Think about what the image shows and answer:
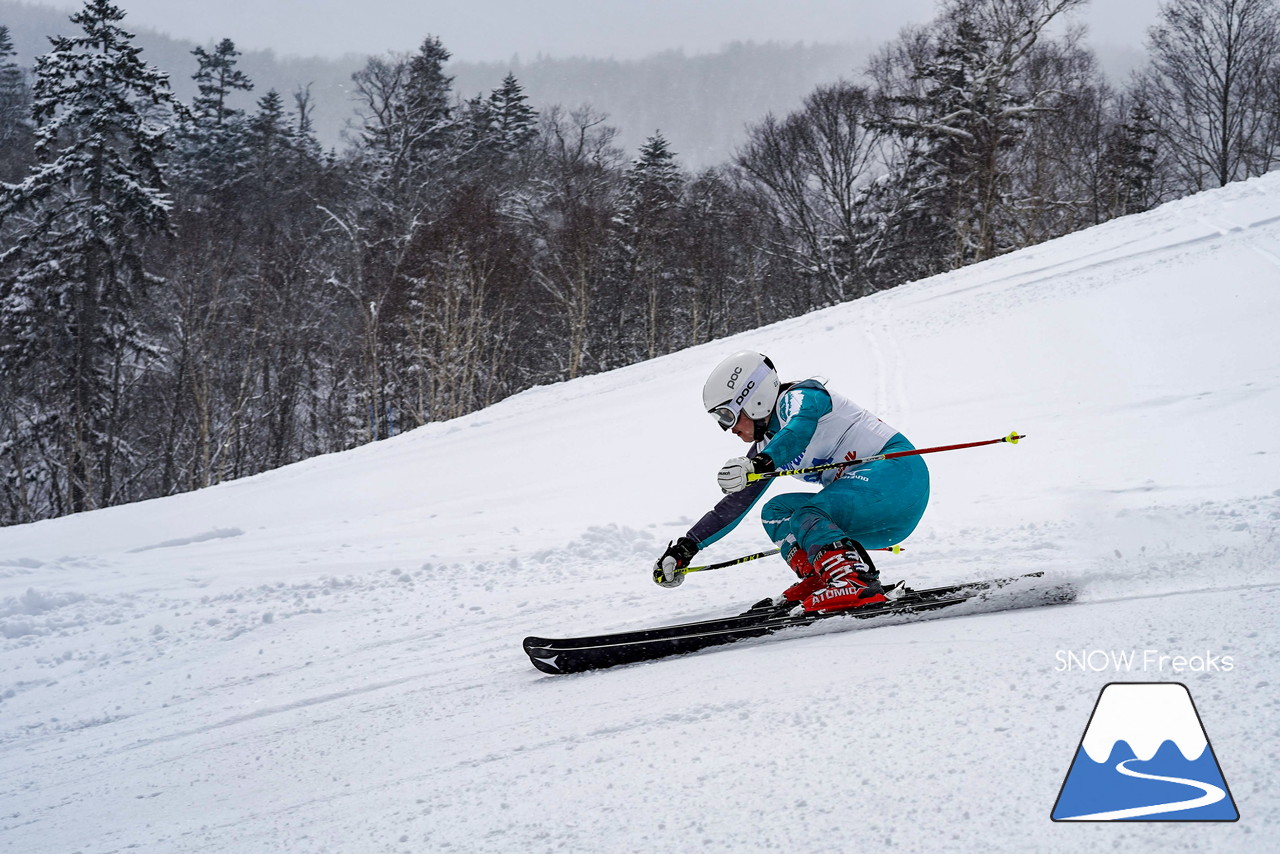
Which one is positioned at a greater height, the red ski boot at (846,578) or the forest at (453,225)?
the forest at (453,225)

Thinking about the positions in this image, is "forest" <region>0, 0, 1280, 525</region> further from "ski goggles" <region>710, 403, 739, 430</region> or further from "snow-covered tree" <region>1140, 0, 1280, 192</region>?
"ski goggles" <region>710, 403, 739, 430</region>

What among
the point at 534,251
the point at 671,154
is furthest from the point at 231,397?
the point at 671,154

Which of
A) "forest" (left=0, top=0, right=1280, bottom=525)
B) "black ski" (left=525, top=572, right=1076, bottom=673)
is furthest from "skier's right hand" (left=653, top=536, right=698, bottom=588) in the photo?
"forest" (left=0, top=0, right=1280, bottom=525)

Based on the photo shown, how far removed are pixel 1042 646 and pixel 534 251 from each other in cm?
3087

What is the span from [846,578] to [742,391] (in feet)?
3.24

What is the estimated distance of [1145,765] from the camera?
215 centimetres

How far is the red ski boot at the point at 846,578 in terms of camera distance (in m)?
3.72

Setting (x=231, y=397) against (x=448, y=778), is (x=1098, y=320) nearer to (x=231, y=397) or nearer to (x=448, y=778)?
(x=448, y=778)

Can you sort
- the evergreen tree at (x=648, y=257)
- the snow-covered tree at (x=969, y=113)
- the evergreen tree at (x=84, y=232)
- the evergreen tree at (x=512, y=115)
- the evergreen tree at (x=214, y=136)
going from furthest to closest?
the evergreen tree at (x=512, y=115), the evergreen tree at (x=214, y=136), the evergreen tree at (x=648, y=257), the snow-covered tree at (x=969, y=113), the evergreen tree at (x=84, y=232)

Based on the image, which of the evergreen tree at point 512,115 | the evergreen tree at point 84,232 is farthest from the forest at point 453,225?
the evergreen tree at point 512,115

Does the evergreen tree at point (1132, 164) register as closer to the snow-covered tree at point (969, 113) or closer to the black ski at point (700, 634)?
the snow-covered tree at point (969, 113)

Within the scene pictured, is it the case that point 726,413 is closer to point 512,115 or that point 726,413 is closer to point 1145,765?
point 1145,765

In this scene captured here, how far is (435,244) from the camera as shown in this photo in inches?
1065

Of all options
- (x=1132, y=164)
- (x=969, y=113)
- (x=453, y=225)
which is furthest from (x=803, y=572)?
(x=1132, y=164)
